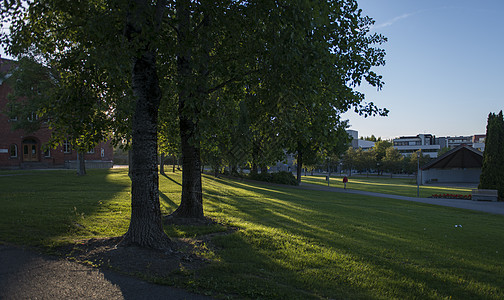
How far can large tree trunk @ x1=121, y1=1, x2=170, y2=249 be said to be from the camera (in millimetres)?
6574

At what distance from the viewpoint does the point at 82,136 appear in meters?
8.80

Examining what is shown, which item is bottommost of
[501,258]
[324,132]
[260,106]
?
[501,258]

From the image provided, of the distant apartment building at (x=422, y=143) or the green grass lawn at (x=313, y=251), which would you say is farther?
the distant apartment building at (x=422, y=143)

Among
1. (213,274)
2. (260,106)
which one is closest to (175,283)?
(213,274)

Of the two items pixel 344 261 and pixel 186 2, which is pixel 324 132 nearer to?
pixel 344 261

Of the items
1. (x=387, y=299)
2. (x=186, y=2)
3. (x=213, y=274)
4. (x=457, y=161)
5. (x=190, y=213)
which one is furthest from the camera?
(x=457, y=161)

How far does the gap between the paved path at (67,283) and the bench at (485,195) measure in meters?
27.8

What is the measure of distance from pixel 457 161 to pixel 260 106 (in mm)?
49738

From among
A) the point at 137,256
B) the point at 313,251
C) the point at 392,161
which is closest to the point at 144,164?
the point at 137,256

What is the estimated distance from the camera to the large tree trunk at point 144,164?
6574 mm

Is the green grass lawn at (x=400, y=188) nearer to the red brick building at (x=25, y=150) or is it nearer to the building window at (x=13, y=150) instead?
the red brick building at (x=25, y=150)

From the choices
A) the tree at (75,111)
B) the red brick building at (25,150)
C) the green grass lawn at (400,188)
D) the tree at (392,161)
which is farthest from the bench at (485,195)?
the tree at (392,161)

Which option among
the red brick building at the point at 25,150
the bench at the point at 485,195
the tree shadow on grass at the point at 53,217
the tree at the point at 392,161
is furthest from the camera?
the tree at the point at 392,161

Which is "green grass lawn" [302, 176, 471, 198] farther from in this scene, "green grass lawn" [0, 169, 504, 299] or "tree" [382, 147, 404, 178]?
"tree" [382, 147, 404, 178]
